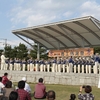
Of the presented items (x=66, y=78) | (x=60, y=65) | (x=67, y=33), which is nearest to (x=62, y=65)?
(x=60, y=65)

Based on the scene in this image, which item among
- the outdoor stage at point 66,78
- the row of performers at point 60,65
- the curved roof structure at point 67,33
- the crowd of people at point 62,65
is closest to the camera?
the outdoor stage at point 66,78

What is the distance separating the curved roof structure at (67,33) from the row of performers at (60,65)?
364cm

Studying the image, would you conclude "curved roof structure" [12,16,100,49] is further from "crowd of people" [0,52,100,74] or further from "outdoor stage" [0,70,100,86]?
"outdoor stage" [0,70,100,86]

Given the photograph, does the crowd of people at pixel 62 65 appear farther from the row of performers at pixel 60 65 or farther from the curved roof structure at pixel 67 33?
the curved roof structure at pixel 67 33

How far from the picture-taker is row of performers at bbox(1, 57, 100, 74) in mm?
15756

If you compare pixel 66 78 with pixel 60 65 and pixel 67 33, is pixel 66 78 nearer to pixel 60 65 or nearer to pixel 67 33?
pixel 60 65

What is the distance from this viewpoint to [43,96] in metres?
8.48

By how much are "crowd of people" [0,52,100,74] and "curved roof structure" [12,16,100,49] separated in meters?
3.35

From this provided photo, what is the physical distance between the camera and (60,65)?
56.5ft

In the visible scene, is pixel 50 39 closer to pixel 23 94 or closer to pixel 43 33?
pixel 43 33

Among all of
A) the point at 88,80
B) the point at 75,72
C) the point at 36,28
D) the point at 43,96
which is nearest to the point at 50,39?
the point at 36,28

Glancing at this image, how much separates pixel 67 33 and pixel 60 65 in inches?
195

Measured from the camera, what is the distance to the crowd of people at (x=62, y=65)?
15617 mm

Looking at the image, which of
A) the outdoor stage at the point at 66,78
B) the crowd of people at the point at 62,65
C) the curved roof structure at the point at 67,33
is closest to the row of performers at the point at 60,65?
the crowd of people at the point at 62,65
